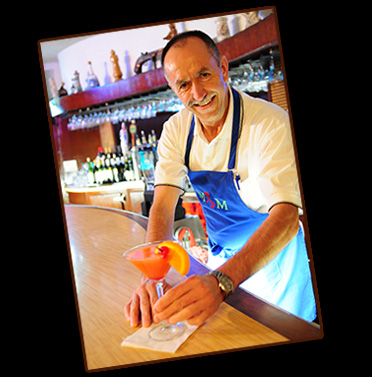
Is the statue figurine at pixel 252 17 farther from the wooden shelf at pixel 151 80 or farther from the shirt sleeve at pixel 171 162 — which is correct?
the shirt sleeve at pixel 171 162

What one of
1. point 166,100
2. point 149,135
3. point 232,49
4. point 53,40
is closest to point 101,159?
point 149,135

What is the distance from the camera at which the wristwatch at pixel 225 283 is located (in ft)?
3.92

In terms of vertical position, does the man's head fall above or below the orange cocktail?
above

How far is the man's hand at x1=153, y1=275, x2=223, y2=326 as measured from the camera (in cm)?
115

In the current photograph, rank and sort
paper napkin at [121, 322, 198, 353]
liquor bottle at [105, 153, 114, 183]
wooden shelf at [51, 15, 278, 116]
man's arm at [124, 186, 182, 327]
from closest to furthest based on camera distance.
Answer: paper napkin at [121, 322, 198, 353]
man's arm at [124, 186, 182, 327]
wooden shelf at [51, 15, 278, 116]
liquor bottle at [105, 153, 114, 183]

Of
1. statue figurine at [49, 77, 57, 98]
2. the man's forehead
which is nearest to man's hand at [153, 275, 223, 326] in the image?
the man's forehead

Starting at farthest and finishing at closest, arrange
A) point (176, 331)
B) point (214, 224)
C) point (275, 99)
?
point (214, 224)
point (275, 99)
point (176, 331)

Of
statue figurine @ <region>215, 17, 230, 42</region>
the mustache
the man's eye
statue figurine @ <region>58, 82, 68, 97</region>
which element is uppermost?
statue figurine @ <region>215, 17, 230, 42</region>

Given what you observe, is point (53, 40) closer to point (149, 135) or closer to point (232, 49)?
point (149, 135)

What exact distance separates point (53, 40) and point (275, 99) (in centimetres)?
80

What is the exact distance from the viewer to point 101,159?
1545mm

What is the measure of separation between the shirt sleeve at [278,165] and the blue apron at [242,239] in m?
0.10

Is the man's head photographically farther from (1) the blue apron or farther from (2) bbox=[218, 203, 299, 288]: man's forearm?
(2) bbox=[218, 203, 299, 288]: man's forearm

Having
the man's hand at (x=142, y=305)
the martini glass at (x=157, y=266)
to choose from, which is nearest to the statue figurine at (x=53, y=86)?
the martini glass at (x=157, y=266)
